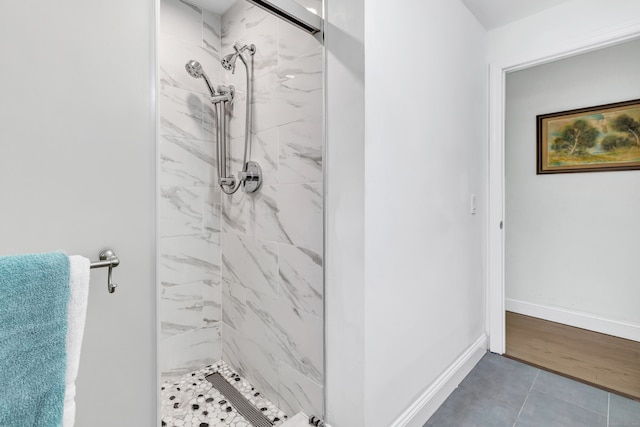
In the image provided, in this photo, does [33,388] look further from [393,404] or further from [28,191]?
[393,404]

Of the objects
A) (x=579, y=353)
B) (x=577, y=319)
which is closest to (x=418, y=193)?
(x=579, y=353)

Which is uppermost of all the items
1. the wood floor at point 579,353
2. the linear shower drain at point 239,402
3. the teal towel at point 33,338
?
the teal towel at point 33,338

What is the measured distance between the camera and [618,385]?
Result: 1.92 m

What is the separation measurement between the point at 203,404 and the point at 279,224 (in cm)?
112

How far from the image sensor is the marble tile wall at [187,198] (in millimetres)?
1968

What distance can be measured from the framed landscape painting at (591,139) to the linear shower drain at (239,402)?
10.1 ft

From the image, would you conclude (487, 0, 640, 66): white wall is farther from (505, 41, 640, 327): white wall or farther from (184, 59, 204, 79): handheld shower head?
(184, 59, 204, 79): handheld shower head

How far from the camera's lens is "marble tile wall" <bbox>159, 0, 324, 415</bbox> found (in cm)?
156

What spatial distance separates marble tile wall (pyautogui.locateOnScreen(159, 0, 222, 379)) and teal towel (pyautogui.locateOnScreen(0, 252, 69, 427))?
4.46 feet

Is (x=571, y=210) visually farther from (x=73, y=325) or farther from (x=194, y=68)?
(x=73, y=325)

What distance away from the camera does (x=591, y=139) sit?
2686 millimetres

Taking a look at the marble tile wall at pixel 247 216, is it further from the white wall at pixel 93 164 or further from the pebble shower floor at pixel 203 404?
the white wall at pixel 93 164

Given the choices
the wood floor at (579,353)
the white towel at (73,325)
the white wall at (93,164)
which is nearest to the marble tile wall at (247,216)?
the white wall at (93,164)

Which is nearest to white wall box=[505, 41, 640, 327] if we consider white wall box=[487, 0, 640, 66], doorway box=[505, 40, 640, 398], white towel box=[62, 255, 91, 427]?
doorway box=[505, 40, 640, 398]
